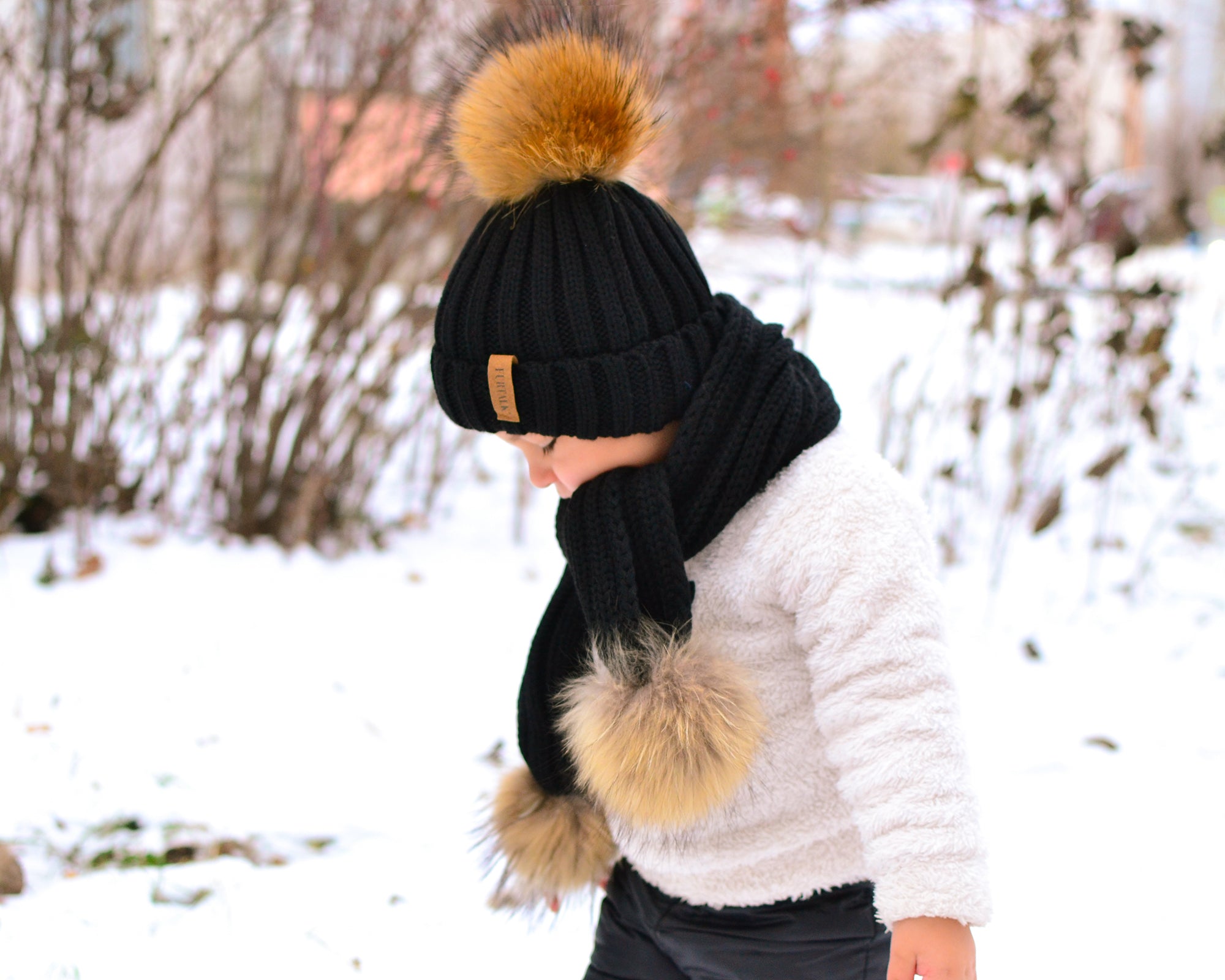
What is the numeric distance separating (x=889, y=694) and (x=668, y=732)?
24 cm

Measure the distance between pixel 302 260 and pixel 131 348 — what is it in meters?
1.05

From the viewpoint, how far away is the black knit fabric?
1.15 metres

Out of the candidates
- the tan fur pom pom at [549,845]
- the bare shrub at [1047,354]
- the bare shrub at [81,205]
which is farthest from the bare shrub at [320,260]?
the tan fur pom pom at [549,845]

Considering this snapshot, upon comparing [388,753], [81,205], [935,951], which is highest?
[81,205]

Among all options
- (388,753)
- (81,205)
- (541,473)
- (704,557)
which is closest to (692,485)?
(704,557)

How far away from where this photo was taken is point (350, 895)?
1.97 m

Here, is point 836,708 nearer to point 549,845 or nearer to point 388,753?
point 549,845

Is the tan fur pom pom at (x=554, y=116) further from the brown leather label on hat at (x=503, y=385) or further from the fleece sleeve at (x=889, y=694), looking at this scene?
the fleece sleeve at (x=889, y=694)

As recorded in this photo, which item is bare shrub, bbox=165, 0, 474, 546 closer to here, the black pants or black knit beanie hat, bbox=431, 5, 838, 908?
black knit beanie hat, bbox=431, 5, 838, 908

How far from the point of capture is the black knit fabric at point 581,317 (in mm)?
1146

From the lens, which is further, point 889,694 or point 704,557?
point 704,557

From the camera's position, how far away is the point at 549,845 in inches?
53.6

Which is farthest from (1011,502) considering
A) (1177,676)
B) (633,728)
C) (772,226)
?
(633,728)

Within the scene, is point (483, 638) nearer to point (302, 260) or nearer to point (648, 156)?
point (302, 260)
